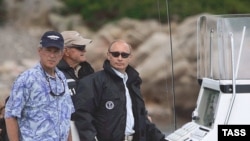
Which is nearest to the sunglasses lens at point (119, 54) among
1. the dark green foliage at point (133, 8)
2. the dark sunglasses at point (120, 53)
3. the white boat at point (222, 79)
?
the dark sunglasses at point (120, 53)

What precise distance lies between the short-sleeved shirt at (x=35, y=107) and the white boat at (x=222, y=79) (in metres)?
0.95

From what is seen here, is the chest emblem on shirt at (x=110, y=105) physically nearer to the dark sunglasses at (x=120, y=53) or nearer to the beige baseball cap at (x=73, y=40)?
the dark sunglasses at (x=120, y=53)

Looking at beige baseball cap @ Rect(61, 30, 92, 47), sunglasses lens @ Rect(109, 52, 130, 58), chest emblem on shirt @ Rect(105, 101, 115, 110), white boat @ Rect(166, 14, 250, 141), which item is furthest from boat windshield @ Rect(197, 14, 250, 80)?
beige baseball cap @ Rect(61, 30, 92, 47)

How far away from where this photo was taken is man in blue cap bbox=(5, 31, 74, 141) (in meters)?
5.04

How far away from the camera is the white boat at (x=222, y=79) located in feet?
17.8

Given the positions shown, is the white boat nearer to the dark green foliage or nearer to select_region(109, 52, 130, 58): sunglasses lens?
select_region(109, 52, 130, 58): sunglasses lens

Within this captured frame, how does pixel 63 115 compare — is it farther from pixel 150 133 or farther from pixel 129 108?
pixel 150 133

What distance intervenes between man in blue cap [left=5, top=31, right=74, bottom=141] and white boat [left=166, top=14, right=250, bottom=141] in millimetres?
929

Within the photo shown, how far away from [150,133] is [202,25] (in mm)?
837

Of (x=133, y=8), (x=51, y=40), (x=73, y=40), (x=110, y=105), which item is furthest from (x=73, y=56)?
(x=133, y=8)

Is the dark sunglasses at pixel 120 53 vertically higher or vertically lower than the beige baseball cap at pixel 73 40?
lower

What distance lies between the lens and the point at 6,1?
24.4 meters

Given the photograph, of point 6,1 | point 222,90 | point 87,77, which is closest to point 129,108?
point 87,77

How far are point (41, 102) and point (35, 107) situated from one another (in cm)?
4
